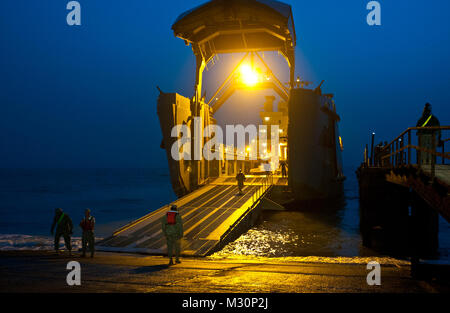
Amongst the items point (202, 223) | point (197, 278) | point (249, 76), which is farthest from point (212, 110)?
point (197, 278)

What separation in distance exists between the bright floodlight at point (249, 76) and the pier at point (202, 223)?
12.3 metres

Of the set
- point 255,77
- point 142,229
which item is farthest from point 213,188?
point 255,77

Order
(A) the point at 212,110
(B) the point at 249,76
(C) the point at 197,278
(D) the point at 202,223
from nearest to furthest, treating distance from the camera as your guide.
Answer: (C) the point at 197,278 < (D) the point at 202,223 < (A) the point at 212,110 < (B) the point at 249,76

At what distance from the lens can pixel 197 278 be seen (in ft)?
24.3

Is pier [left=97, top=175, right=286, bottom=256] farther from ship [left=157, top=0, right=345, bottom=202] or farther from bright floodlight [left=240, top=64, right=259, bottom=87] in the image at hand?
bright floodlight [left=240, top=64, right=259, bottom=87]

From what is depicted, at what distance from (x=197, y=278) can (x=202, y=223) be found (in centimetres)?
904

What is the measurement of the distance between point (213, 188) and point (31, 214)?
29.0 m

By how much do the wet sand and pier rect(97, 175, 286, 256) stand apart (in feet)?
10.9

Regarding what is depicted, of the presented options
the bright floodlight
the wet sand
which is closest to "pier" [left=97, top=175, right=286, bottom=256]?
the wet sand

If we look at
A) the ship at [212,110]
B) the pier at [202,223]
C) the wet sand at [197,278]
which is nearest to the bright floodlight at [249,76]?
the ship at [212,110]

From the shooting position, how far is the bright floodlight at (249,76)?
34156mm

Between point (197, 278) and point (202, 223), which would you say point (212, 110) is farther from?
point (197, 278)

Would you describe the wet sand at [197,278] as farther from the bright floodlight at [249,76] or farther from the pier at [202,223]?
the bright floodlight at [249,76]
